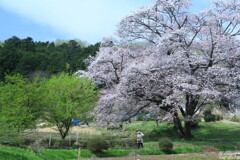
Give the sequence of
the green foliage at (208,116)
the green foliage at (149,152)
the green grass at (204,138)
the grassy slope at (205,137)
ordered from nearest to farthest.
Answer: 1. the green foliage at (149,152)
2. the green grass at (204,138)
3. the grassy slope at (205,137)
4. the green foliage at (208,116)

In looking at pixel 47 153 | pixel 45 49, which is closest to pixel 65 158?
pixel 47 153

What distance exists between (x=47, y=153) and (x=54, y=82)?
10.6 m

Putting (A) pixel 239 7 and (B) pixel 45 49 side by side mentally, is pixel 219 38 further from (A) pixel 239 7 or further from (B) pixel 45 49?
(B) pixel 45 49

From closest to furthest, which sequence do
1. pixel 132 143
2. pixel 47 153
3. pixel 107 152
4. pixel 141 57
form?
pixel 47 153 < pixel 107 152 < pixel 132 143 < pixel 141 57

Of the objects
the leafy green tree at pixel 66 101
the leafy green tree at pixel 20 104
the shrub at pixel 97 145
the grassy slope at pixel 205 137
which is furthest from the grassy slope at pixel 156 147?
the leafy green tree at pixel 66 101

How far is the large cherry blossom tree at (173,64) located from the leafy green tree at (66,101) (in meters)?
1.49

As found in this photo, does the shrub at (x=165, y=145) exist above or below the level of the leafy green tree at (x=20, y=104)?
below

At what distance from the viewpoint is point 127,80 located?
78.1 ft

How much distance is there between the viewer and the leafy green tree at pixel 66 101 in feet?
73.9

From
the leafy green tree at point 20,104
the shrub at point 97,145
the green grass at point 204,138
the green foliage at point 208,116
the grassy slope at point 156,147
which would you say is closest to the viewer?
the grassy slope at point 156,147

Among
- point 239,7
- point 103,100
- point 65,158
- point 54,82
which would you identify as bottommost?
point 65,158

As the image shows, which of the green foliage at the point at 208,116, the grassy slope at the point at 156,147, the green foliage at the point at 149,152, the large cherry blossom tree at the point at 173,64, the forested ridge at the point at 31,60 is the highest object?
the forested ridge at the point at 31,60

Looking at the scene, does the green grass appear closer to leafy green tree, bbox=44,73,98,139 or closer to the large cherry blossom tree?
the large cherry blossom tree

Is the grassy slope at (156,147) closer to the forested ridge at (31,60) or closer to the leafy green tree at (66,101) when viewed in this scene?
the leafy green tree at (66,101)
